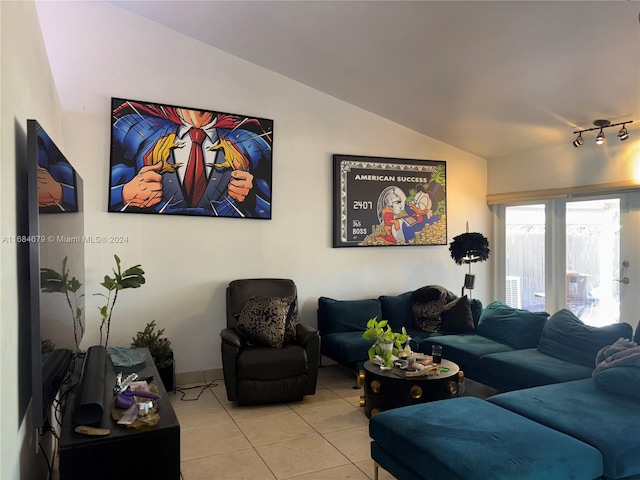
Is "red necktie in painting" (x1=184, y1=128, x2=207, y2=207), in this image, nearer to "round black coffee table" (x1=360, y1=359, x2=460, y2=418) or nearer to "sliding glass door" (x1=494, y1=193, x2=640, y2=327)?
"round black coffee table" (x1=360, y1=359, x2=460, y2=418)

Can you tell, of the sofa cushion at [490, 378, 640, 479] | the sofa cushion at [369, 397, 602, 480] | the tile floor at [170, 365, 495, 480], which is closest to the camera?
the sofa cushion at [369, 397, 602, 480]

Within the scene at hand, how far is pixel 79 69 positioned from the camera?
4016mm

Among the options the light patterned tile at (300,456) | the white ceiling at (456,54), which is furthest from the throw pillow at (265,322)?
the white ceiling at (456,54)

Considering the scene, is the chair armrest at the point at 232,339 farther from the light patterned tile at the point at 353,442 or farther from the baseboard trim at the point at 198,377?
the light patterned tile at the point at 353,442

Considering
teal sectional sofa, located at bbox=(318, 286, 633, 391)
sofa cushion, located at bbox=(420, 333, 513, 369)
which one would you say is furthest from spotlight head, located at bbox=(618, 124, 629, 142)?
sofa cushion, located at bbox=(420, 333, 513, 369)

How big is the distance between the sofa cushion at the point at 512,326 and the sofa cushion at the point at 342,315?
1099 mm

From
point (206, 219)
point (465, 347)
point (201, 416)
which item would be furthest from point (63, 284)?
point (465, 347)

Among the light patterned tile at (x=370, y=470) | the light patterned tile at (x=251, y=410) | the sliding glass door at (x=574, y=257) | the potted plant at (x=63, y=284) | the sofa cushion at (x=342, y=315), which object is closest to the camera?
the potted plant at (x=63, y=284)

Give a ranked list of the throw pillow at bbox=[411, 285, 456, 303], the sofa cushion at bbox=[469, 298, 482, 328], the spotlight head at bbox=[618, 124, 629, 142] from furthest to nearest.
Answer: the throw pillow at bbox=[411, 285, 456, 303] → the sofa cushion at bbox=[469, 298, 482, 328] → the spotlight head at bbox=[618, 124, 629, 142]

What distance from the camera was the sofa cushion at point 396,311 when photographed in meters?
4.98

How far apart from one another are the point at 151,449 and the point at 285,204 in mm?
3204

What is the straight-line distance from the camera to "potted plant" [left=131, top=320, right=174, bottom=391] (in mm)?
3988

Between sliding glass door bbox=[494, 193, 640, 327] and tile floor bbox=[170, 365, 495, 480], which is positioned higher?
sliding glass door bbox=[494, 193, 640, 327]

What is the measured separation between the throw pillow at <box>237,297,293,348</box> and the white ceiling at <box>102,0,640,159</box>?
2.25m
